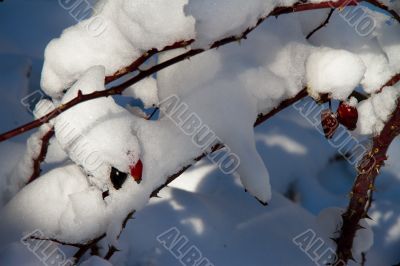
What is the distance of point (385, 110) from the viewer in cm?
101

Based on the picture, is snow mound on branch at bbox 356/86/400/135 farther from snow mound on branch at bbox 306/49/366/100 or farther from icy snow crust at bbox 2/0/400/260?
snow mound on branch at bbox 306/49/366/100

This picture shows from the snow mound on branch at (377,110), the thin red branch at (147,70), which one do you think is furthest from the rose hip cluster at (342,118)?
the thin red branch at (147,70)

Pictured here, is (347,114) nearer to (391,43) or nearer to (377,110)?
(377,110)

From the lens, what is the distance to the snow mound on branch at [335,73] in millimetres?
906

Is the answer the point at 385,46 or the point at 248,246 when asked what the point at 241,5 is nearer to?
the point at 385,46

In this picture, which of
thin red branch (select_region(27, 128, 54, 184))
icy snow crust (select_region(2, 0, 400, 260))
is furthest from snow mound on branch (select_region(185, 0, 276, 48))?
thin red branch (select_region(27, 128, 54, 184))

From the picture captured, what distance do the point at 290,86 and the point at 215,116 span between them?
20 cm

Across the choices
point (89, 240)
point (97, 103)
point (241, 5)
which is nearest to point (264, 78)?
point (241, 5)

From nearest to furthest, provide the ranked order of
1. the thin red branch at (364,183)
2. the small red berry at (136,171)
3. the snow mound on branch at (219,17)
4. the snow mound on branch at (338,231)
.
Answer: the snow mound on branch at (219,17)
the small red berry at (136,171)
the thin red branch at (364,183)
the snow mound on branch at (338,231)

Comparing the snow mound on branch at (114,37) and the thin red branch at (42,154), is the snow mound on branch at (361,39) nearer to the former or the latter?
the snow mound on branch at (114,37)

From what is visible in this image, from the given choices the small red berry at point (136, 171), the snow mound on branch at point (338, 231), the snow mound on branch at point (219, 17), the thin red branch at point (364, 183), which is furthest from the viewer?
the snow mound on branch at point (338, 231)

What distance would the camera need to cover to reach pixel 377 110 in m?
1.02

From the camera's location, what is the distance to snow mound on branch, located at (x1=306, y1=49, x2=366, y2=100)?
906 mm

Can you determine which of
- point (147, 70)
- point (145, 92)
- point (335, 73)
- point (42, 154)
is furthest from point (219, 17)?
point (42, 154)
